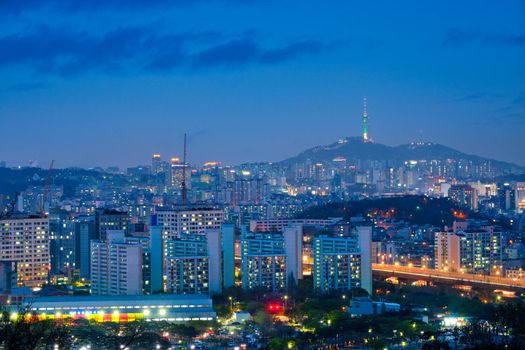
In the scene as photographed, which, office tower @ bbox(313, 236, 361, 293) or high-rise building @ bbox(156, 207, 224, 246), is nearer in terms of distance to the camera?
office tower @ bbox(313, 236, 361, 293)

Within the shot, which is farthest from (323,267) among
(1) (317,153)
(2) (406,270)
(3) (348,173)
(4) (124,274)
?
(1) (317,153)

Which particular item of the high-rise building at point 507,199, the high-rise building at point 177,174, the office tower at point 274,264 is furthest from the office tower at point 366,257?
the high-rise building at point 177,174

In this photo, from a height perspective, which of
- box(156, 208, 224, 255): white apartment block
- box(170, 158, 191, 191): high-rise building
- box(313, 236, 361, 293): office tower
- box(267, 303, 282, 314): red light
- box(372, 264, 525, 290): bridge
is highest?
box(170, 158, 191, 191): high-rise building

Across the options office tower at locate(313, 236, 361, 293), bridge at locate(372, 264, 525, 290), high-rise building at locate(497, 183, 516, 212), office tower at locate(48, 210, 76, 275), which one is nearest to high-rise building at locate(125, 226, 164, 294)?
office tower at locate(313, 236, 361, 293)

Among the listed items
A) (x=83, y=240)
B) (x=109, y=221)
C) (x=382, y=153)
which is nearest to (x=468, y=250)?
(x=109, y=221)

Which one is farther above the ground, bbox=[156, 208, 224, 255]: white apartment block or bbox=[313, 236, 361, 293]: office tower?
bbox=[156, 208, 224, 255]: white apartment block

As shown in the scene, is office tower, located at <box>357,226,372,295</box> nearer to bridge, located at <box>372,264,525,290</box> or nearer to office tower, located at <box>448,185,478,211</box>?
bridge, located at <box>372,264,525,290</box>

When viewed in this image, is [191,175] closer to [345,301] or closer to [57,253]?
[57,253]

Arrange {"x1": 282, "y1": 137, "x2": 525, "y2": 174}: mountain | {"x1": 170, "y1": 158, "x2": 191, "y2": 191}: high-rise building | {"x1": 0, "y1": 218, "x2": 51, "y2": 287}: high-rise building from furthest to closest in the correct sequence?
1. {"x1": 282, "y1": 137, "x2": 525, "y2": 174}: mountain
2. {"x1": 170, "y1": 158, "x2": 191, "y2": 191}: high-rise building
3. {"x1": 0, "y1": 218, "x2": 51, "y2": 287}: high-rise building
